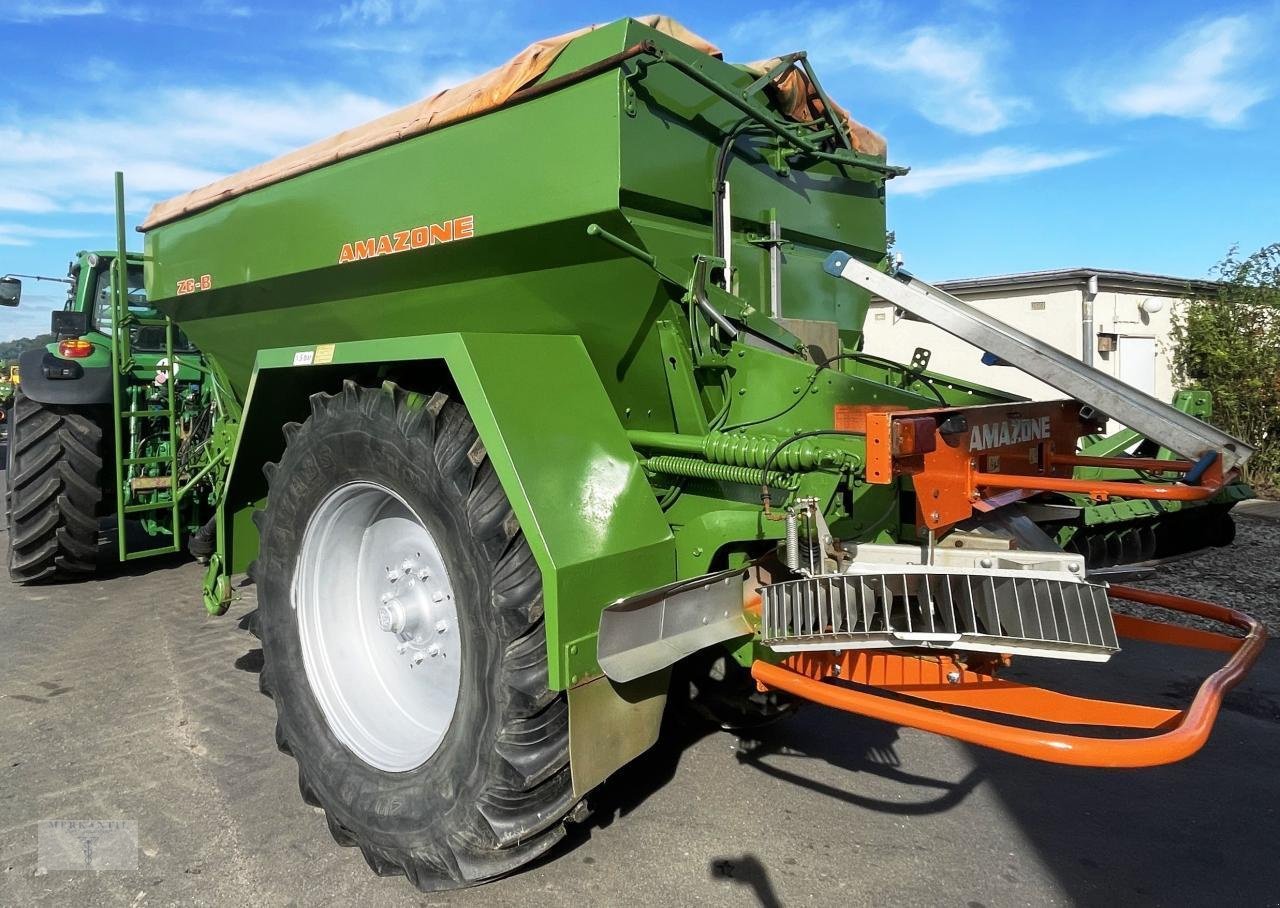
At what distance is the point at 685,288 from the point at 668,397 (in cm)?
36

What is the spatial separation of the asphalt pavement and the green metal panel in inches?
33.1

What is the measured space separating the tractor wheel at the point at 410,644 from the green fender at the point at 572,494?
80 millimetres

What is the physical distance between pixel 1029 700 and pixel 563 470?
54.2 inches

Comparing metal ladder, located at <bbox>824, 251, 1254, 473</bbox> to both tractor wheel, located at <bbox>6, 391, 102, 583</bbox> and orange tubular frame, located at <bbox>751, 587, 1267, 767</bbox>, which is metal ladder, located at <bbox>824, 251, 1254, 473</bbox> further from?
tractor wheel, located at <bbox>6, 391, 102, 583</bbox>

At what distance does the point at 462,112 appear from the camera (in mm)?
2795

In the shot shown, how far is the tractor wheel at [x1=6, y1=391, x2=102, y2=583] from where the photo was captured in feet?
19.8

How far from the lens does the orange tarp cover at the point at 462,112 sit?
2614mm

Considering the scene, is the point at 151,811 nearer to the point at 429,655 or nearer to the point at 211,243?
the point at 429,655

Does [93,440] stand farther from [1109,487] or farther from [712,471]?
[1109,487]

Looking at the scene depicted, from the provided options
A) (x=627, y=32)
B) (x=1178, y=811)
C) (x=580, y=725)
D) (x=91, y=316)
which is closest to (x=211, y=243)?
(x=627, y=32)

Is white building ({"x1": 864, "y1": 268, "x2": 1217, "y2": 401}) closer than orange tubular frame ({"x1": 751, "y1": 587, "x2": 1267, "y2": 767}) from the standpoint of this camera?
No

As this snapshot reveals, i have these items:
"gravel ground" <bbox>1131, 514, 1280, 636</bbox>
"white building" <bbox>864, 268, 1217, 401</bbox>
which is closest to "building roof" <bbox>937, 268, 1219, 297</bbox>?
"white building" <bbox>864, 268, 1217, 401</bbox>

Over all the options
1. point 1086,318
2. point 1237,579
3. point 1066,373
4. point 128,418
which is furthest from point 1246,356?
point 128,418

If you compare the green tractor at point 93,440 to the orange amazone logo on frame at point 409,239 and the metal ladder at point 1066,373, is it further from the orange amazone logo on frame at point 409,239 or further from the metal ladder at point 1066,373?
the metal ladder at point 1066,373
